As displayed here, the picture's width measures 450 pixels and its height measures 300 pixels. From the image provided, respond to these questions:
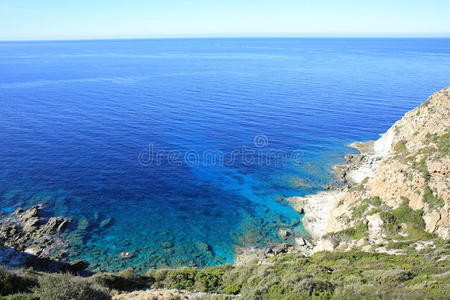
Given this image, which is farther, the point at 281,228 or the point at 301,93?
the point at 301,93

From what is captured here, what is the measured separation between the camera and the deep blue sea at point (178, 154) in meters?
40.5

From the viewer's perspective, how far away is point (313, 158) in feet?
203

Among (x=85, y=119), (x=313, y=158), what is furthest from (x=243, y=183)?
(x=85, y=119)

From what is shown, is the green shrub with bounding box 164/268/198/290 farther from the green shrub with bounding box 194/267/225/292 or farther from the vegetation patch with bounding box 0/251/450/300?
the green shrub with bounding box 194/267/225/292

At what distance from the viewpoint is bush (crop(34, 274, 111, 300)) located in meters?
15.9

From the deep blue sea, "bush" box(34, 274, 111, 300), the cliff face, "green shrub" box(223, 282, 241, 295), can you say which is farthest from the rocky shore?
the cliff face

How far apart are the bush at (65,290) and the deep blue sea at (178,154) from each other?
55.9 feet

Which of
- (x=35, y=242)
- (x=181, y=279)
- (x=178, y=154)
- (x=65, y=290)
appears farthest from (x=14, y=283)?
(x=178, y=154)

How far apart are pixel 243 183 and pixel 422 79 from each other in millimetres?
110565

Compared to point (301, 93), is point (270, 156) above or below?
below

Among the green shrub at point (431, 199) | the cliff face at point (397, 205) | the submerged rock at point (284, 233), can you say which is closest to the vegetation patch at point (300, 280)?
the cliff face at point (397, 205)

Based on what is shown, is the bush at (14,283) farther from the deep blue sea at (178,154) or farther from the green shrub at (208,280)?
the deep blue sea at (178,154)

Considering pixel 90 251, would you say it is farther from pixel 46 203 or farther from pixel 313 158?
pixel 313 158

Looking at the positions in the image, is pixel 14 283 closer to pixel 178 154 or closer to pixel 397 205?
pixel 397 205
